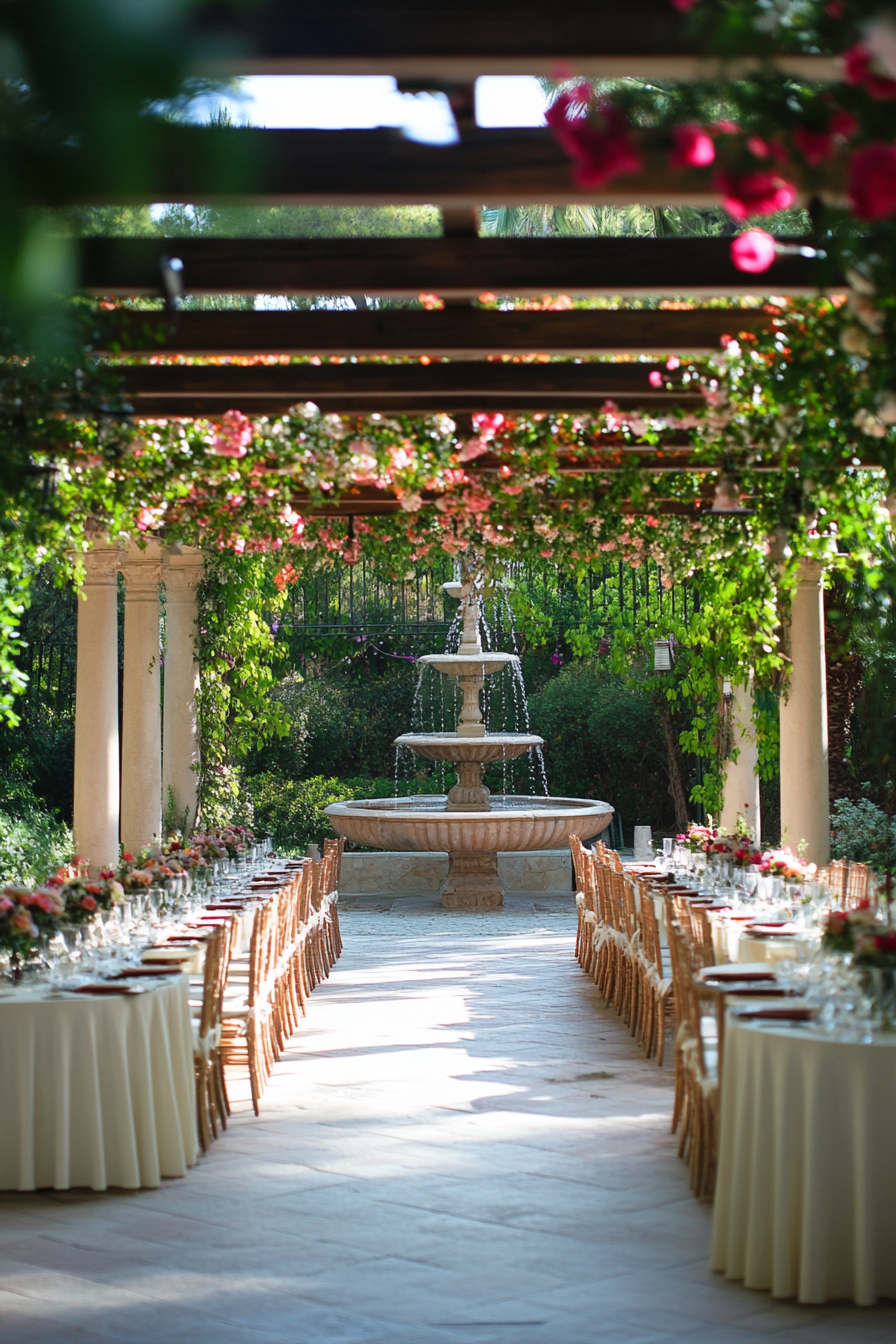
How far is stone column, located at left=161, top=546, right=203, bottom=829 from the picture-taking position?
1170 cm

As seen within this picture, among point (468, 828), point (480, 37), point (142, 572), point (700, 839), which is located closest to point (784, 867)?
point (700, 839)

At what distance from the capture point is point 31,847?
11.6m

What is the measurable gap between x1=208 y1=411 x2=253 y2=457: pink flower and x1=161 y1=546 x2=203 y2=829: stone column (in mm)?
5056

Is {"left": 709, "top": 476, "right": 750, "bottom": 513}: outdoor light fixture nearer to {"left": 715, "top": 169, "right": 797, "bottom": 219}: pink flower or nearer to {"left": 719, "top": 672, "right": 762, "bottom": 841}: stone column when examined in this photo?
{"left": 715, "top": 169, "right": 797, "bottom": 219}: pink flower

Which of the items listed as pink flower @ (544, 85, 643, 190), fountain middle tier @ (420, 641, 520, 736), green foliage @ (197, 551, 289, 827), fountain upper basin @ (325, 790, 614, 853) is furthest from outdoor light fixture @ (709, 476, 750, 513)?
fountain middle tier @ (420, 641, 520, 736)

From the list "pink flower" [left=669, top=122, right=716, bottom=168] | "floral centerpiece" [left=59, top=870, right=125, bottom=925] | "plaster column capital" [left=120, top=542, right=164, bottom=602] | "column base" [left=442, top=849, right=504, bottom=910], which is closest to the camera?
"pink flower" [left=669, top=122, right=716, bottom=168]

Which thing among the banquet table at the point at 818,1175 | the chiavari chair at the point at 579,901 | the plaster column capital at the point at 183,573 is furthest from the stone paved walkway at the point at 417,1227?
the plaster column capital at the point at 183,573

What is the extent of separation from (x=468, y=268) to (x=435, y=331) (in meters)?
0.76

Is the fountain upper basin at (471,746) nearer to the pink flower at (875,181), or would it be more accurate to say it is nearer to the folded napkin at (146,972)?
the folded napkin at (146,972)

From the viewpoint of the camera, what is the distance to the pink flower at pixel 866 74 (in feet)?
6.35

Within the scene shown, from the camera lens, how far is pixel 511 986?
9.65m

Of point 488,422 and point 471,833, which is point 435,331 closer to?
point 488,422

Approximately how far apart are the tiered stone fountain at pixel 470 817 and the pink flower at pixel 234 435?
611 cm

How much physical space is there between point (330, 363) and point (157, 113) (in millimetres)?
5091
